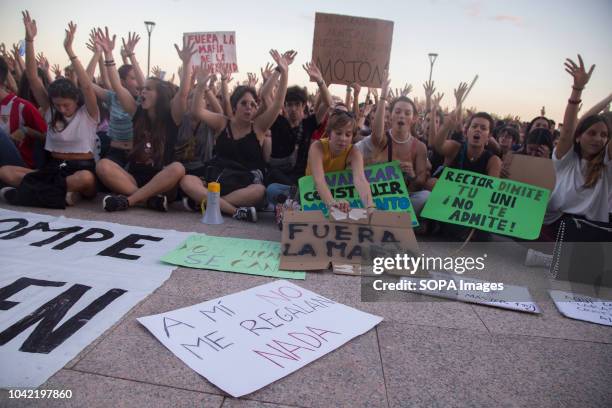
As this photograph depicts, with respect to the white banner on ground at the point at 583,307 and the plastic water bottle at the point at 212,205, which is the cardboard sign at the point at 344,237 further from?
the plastic water bottle at the point at 212,205

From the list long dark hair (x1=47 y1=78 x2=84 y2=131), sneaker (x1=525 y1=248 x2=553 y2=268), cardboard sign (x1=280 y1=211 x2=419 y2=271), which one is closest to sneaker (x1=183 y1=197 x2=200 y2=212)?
long dark hair (x1=47 y1=78 x2=84 y2=131)

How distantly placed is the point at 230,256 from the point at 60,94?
9.29 feet

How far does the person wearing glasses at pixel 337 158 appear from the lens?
3655mm

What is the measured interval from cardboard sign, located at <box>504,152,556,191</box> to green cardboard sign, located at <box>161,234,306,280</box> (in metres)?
2.47

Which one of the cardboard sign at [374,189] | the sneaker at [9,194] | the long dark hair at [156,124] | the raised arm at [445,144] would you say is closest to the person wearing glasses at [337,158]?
the cardboard sign at [374,189]

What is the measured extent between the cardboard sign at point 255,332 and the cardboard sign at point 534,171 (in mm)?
2557

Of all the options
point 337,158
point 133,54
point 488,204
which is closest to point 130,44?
point 133,54

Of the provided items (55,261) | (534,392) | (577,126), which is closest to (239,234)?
(55,261)

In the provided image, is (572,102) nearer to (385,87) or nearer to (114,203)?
(385,87)

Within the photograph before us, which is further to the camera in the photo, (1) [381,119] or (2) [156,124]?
(2) [156,124]

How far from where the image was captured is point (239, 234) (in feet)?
13.3

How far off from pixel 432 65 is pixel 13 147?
13368mm

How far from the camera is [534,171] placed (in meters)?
4.12

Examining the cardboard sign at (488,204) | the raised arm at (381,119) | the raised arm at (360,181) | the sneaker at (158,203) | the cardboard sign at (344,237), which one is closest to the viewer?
the cardboard sign at (344,237)
